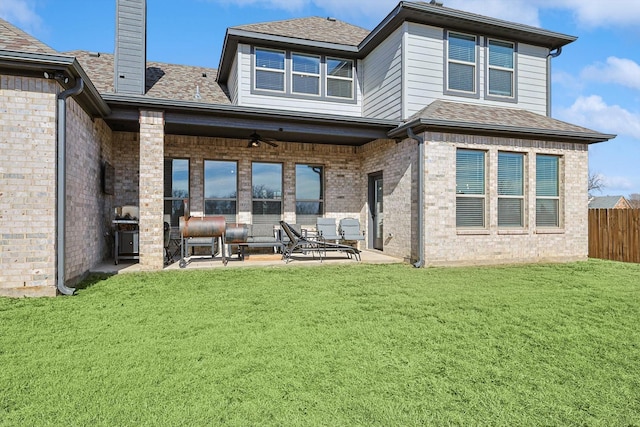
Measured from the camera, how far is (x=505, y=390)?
251cm

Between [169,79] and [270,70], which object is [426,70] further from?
[169,79]

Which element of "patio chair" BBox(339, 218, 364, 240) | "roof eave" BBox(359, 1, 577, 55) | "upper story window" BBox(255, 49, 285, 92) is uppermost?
"roof eave" BBox(359, 1, 577, 55)

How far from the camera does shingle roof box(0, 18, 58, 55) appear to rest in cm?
482

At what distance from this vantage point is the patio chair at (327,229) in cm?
984

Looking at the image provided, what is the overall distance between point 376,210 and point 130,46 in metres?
7.50

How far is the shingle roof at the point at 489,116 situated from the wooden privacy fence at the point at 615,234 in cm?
259

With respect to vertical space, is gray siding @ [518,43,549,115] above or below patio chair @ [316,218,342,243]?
above

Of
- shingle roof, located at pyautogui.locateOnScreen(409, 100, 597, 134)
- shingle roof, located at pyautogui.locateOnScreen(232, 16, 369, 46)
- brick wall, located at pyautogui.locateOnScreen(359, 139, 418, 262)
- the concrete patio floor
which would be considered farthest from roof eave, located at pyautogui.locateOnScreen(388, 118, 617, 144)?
shingle roof, located at pyautogui.locateOnScreen(232, 16, 369, 46)

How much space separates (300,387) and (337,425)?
0.50 metres

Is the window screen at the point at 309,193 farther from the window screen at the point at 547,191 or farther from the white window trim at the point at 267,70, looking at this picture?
the window screen at the point at 547,191

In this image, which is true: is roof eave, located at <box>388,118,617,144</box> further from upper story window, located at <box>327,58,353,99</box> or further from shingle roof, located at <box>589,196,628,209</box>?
shingle roof, located at <box>589,196,628,209</box>

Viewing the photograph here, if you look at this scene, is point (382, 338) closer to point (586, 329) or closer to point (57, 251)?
point (586, 329)

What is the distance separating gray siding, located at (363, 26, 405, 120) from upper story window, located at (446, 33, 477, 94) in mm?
1328

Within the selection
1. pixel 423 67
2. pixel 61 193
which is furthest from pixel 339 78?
pixel 61 193
